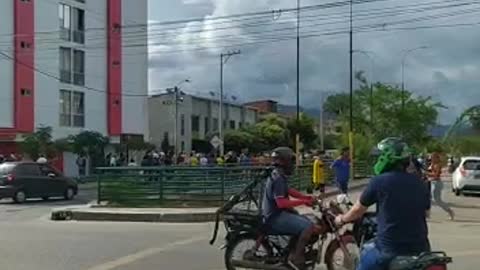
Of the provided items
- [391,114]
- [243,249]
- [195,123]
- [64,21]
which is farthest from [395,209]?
[195,123]

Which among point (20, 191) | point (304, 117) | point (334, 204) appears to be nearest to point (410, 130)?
point (304, 117)

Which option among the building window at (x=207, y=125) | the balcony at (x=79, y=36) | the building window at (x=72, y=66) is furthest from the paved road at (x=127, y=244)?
the building window at (x=207, y=125)

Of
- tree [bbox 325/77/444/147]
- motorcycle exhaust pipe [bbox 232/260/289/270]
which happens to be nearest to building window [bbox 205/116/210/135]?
tree [bbox 325/77/444/147]

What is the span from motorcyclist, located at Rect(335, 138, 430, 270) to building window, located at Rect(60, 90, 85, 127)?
169ft

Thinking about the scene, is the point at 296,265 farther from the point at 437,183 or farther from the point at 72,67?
the point at 72,67

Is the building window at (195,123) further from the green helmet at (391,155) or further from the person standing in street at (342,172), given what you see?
the green helmet at (391,155)

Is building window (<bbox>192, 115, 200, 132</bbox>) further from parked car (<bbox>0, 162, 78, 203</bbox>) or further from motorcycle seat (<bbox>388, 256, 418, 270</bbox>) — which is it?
motorcycle seat (<bbox>388, 256, 418, 270</bbox>)

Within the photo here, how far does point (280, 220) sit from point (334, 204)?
0.66 metres

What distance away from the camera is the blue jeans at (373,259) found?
583 cm

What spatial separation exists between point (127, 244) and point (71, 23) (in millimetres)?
44874

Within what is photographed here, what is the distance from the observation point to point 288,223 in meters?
9.95

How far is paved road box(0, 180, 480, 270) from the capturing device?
12297 millimetres

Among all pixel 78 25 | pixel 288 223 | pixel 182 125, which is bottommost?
pixel 288 223

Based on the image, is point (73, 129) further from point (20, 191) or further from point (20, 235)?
point (20, 235)
